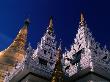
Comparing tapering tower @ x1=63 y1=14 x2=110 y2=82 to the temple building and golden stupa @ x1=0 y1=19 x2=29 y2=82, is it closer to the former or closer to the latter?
the temple building

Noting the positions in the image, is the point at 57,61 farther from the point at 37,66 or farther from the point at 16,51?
the point at 16,51

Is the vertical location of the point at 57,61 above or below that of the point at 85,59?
below

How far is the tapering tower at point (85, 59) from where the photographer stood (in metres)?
32.2

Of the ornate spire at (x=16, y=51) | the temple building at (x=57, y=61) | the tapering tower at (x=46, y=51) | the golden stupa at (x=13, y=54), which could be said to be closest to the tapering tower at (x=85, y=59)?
the temple building at (x=57, y=61)

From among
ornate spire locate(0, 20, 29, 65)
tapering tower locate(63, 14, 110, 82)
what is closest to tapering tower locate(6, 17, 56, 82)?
tapering tower locate(63, 14, 110, 82)

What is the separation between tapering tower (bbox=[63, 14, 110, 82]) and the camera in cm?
3219

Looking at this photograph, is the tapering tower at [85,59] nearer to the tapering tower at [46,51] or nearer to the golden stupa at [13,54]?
the tapering tower at [46,51]

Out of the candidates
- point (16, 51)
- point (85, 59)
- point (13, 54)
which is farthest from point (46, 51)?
point (16, 51)

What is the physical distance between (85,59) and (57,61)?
701 cm

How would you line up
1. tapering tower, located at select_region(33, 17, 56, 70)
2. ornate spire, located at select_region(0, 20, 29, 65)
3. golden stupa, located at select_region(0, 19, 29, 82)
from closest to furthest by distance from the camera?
tapering tower, located at select_region(33, 17, 56, 70), golden stupa, located at select_region(0, 19, 29, 82), ornate spire, located at select_region(0, 20, 29, 65)

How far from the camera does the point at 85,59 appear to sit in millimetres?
35062

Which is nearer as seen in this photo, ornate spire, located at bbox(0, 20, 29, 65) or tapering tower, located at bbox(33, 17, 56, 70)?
tapering tower, located at bbox(33, 17, 56, 70)

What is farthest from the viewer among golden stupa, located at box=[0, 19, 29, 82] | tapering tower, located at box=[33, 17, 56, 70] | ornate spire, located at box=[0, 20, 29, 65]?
ornate spire, located at box=[0, 20, 29, 65]

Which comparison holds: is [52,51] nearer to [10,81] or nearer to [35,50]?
[35,50]
